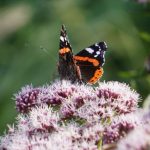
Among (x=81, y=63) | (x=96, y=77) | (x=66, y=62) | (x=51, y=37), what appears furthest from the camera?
(x=51, y=37)

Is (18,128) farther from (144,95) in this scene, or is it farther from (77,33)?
(77,33)

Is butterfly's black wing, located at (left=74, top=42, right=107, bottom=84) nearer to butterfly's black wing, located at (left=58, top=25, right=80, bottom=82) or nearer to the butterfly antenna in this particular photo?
butterfly's black wing, located at (left=58, top=25, right=80, bottom=82)

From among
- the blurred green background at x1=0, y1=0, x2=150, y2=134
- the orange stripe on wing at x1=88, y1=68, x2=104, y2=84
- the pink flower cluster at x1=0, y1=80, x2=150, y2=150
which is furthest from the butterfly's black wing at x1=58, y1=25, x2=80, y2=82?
the blurred green background at x1=0, y1=0, x2=150, y2=134

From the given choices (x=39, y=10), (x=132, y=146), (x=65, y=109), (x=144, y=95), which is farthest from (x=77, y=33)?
(x=132, y=146)

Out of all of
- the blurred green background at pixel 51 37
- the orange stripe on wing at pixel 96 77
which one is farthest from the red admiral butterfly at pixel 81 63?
the blurred green background at pixel 51 37

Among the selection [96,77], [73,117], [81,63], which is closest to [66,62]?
[81,63]

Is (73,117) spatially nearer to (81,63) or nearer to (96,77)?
(96,77)
